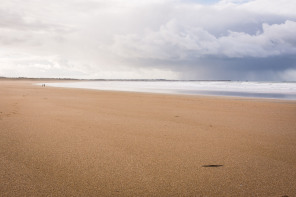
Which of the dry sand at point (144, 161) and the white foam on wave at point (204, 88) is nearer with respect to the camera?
the dry sand at point (144, 161)

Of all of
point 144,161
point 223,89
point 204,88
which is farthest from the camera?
point 204,88

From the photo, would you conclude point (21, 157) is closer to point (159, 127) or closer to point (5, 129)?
point (5, 129)

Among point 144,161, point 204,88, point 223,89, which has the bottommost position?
point 144,161

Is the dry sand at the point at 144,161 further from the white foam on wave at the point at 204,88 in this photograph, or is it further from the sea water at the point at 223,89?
the white foam on wave at the point at 204,88

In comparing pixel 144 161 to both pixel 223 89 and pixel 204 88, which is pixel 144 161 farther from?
pixel 204 88

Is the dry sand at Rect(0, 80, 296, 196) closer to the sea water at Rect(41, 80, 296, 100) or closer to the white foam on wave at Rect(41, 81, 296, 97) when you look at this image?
the sea water at Rect(41, 80, 296, 100)

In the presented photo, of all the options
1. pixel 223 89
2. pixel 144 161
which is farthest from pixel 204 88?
pixel 144 161

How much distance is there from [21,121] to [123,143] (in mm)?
4212

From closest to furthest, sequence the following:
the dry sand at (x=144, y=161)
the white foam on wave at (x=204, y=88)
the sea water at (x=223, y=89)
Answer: the dry sand at (x=144, y=161), the sea water at (x=223, y=89), the white foam on wave at (x=204, y=88)

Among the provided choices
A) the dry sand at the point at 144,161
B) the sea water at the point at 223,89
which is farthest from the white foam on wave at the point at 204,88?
the dry sand at the point at 144,161

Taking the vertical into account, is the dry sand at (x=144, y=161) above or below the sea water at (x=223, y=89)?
below

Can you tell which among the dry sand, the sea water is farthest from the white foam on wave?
the dry sand

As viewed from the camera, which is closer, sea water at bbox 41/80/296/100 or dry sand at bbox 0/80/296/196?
dry sand at bbox 0/80/296/196

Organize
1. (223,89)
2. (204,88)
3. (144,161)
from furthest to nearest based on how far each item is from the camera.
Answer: (204,88) < (223,89) < (144,161)
